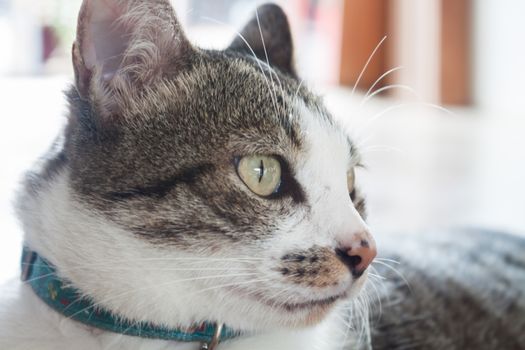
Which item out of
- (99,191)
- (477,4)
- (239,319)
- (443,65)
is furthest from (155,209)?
(477,4)

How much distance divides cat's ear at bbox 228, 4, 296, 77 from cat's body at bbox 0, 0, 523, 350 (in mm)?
344

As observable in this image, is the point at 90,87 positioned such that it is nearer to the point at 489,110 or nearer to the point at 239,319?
the point at 239,319

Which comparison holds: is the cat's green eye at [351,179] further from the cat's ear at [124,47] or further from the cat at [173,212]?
the cat's ear at [124,47]

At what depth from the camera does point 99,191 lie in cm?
109

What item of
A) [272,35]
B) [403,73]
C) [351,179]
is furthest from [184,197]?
[403,73]

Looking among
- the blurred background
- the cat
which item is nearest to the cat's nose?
the cat

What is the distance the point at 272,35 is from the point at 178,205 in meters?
0.64

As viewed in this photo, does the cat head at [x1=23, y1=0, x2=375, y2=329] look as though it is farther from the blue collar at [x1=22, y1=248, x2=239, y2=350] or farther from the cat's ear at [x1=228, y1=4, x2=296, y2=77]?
the cat's ear at [x1=228, y1=4, x2=296, y2=77]

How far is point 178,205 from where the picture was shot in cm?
107

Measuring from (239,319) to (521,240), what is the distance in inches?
42.9

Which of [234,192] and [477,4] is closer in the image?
[234,192]

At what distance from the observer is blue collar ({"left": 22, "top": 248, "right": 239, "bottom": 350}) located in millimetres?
1105

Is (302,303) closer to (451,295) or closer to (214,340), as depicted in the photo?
(214,340)

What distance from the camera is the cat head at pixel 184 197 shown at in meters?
1.05
